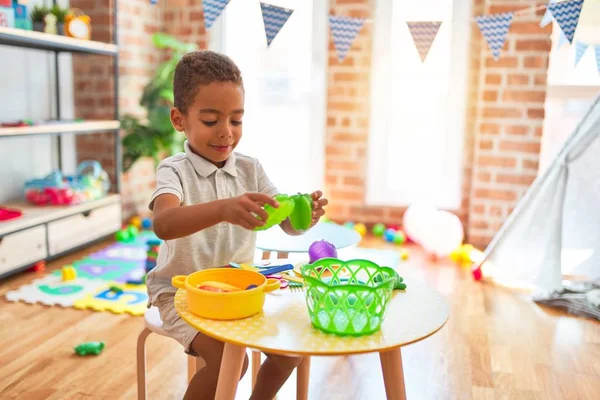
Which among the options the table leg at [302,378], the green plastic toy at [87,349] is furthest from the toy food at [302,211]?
the green plastic toy at [87,349]

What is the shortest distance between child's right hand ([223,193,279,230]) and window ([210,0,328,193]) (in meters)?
2.91

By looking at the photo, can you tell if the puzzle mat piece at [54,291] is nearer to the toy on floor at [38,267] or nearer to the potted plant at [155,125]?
the toy on floor at [38,267]

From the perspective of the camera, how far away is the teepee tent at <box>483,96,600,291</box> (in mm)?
2545

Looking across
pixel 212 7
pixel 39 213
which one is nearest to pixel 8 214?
pixel 39 213

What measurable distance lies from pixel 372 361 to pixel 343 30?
1.82 meters

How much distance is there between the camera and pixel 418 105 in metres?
3.63

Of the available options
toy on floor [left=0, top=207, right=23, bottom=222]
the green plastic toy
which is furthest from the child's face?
toy on floor [left=0, top=207, right=23, bottom=222]

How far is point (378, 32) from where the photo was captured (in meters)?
3.62

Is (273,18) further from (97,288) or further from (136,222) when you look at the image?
(136,222)

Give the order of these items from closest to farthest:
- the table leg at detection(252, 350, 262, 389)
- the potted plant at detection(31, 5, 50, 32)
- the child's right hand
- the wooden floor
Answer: the child's right hand < the table leg at detection(252, 350, 262, 389) < the wooden floor < the potted plant at detection(31, 5, 50, 32)

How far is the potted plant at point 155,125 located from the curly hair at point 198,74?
2.34m

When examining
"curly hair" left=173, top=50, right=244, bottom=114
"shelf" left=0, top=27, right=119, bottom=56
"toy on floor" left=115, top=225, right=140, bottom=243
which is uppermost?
"shelf" left=0, top=27, right=119, bottom=56

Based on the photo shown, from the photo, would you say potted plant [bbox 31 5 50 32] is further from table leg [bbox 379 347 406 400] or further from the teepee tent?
table leg [bbox 379 347 406 400]

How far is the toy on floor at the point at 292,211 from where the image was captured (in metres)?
0.94
